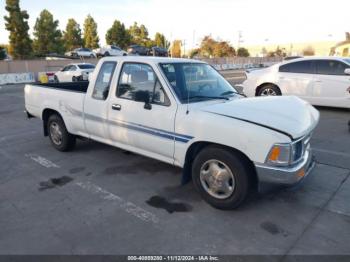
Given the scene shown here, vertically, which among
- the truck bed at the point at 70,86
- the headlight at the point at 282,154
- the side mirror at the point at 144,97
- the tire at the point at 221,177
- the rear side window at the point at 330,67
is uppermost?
the rear side window at the point at 330,67

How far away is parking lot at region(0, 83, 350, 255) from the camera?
303cm

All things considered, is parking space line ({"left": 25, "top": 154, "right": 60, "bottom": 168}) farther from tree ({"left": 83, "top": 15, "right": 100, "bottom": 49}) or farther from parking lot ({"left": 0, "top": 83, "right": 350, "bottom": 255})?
tree ({"left": 83, "top": 15, "right": 100, "bottom": 49})

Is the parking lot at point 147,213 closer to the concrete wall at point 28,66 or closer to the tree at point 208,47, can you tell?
the concrete wall at point 28,66

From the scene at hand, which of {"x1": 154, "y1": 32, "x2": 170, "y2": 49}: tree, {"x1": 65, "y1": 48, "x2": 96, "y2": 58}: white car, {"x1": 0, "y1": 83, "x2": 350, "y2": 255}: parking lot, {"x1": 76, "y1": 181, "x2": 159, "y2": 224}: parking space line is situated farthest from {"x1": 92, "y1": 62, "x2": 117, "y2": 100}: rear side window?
{"x1": 154, "y1": 32, "x2": 170, "y2": 49}: tree

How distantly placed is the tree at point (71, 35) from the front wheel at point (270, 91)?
5579cm

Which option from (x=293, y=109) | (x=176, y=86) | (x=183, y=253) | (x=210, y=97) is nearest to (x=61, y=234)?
(x=183, y=253)

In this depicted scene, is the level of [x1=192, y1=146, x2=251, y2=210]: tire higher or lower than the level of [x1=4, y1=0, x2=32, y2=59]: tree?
lower

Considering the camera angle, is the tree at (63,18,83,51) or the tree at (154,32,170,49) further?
the tree at (154,32,170,49)

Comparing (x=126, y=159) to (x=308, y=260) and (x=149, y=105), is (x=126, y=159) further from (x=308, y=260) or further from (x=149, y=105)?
(x=308, y=260)

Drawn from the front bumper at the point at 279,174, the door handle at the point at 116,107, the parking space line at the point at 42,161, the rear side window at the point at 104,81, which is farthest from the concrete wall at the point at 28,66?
the front bumper at the point at 279,174

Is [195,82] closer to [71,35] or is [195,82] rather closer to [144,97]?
[144,97]

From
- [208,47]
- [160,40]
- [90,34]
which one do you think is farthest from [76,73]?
[160,40]

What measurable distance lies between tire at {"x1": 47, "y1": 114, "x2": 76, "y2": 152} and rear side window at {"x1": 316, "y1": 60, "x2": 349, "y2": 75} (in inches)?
288

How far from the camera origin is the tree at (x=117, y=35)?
6231 centimetres
